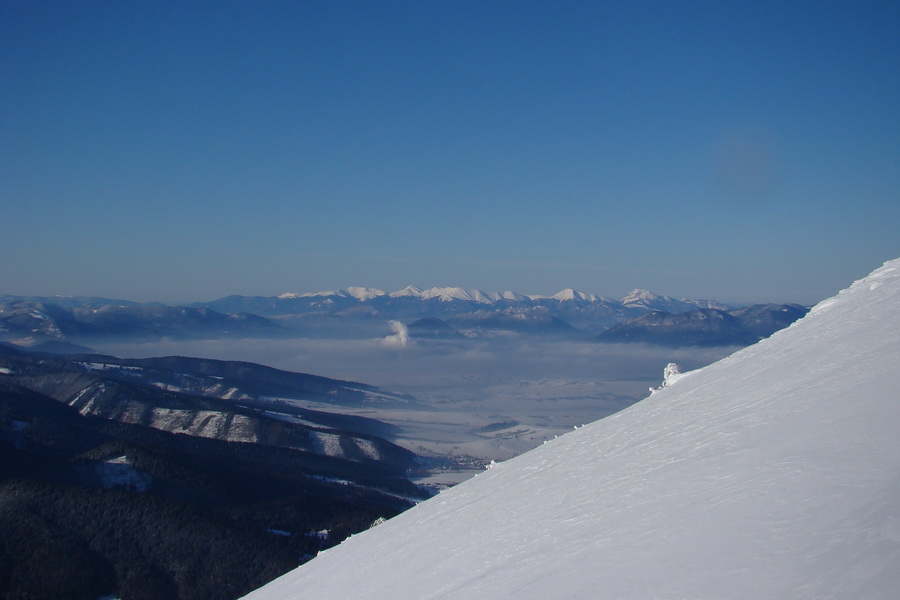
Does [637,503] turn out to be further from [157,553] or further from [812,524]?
[157,553]

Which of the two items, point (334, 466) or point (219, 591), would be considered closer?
point (219, 591)

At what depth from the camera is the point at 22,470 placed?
84.2 metres

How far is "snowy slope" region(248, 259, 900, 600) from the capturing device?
7.18 metres

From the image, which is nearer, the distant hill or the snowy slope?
the snowy slope

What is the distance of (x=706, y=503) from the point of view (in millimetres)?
9352

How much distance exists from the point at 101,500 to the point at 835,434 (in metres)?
79.0

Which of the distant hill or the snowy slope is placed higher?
the snowy slope

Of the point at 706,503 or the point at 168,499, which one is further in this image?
the point at 168,499

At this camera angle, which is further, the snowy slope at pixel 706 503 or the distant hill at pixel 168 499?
the distant hill at pixel 168 499

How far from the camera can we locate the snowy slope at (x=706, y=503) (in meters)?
7.18

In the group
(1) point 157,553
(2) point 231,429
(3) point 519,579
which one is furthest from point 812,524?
(2) point 231,429

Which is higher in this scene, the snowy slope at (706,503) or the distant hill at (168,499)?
the snowy slope at (706,503)

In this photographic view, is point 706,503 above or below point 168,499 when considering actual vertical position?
above

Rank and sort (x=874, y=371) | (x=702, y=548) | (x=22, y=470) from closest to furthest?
1. (x=702, y=548)
2. (x=874, y=371)
3. (x=22, y=470)
